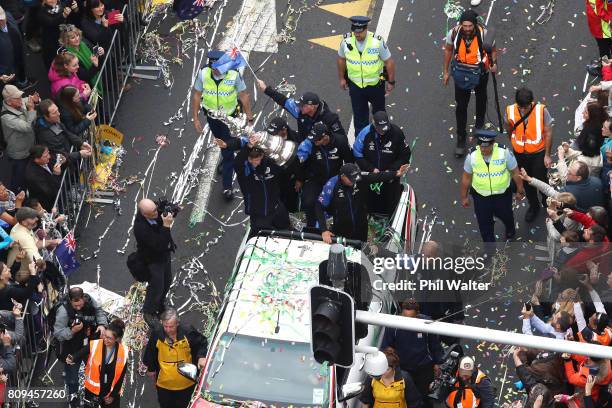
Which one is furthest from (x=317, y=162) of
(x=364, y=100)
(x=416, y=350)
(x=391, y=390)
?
(x=391, y=390)

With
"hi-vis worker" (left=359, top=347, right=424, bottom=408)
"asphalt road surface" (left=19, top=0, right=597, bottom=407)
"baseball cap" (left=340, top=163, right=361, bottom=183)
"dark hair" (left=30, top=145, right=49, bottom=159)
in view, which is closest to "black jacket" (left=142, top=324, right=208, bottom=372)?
"asphalt road surface" (left=19, top=0, right=597, bottom=407)

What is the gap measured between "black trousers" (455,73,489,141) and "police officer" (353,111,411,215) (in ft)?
6.25

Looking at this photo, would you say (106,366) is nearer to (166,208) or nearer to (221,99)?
(166,208)

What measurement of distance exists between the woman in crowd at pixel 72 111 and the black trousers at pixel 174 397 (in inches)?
164

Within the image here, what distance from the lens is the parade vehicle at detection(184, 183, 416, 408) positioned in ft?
48.3

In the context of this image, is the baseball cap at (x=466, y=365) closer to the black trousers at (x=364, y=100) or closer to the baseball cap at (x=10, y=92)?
the black trousers at (x=364, y=100)

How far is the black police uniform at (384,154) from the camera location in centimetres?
1777

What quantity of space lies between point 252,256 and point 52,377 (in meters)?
3.00

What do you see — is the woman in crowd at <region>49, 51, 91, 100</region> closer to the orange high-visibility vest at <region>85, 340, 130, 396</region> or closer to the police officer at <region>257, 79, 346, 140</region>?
the police officer at <region>257, 79, 346, 140</region>

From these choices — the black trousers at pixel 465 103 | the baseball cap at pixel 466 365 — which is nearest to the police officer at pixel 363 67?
the black trousers at pixel 465 103

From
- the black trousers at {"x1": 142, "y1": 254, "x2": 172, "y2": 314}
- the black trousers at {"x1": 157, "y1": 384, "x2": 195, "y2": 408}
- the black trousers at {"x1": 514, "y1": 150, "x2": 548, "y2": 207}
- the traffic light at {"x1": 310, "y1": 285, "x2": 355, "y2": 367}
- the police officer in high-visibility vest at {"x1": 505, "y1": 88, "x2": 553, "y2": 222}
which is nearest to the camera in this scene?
the traffic light at {"x1": 310, "y1": 285, "x2": 355, "y2": 367}

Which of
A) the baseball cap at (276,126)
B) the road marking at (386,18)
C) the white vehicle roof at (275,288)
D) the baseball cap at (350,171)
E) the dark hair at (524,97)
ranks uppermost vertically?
the dark hair at (524,97)

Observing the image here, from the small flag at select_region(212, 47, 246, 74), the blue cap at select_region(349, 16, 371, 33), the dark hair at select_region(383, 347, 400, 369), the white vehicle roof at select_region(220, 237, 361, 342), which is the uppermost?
the blue cap at select_region(349, 16, 371, 33)

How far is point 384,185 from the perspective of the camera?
1786 centimetres
